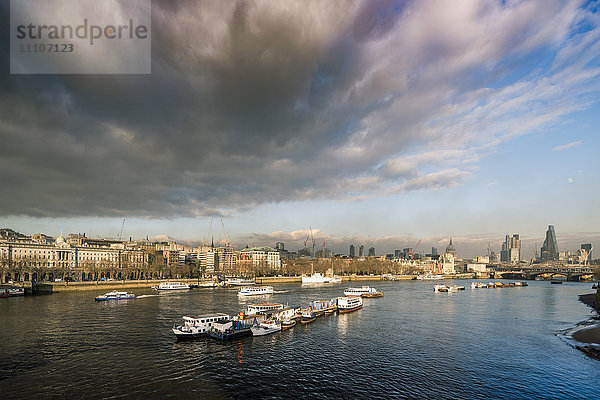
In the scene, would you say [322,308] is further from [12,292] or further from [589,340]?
[12,292]

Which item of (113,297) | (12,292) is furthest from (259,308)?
(12,292)

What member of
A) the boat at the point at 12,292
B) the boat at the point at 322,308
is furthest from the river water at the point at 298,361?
the boat at the point at 12,292

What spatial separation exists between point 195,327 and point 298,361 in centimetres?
2585

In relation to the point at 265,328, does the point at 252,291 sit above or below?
below

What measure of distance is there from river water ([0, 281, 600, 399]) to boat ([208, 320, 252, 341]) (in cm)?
183

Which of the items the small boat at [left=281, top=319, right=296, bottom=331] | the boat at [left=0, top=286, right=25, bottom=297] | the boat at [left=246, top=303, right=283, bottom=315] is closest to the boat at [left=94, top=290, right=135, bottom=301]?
the boat at [left=0, top=286, right=25, bottom=297]

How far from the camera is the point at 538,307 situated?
399ft

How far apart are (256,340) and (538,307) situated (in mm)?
108455

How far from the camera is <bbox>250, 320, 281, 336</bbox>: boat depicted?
71444 mm

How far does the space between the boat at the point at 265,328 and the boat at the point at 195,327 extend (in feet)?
25.8

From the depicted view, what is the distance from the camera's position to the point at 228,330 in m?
68.4

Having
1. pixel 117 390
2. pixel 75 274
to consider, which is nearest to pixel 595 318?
pixel 117 390

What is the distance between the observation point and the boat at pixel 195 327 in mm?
66056

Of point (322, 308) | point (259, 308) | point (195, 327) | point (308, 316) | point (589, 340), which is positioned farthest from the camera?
point (322, 308)
